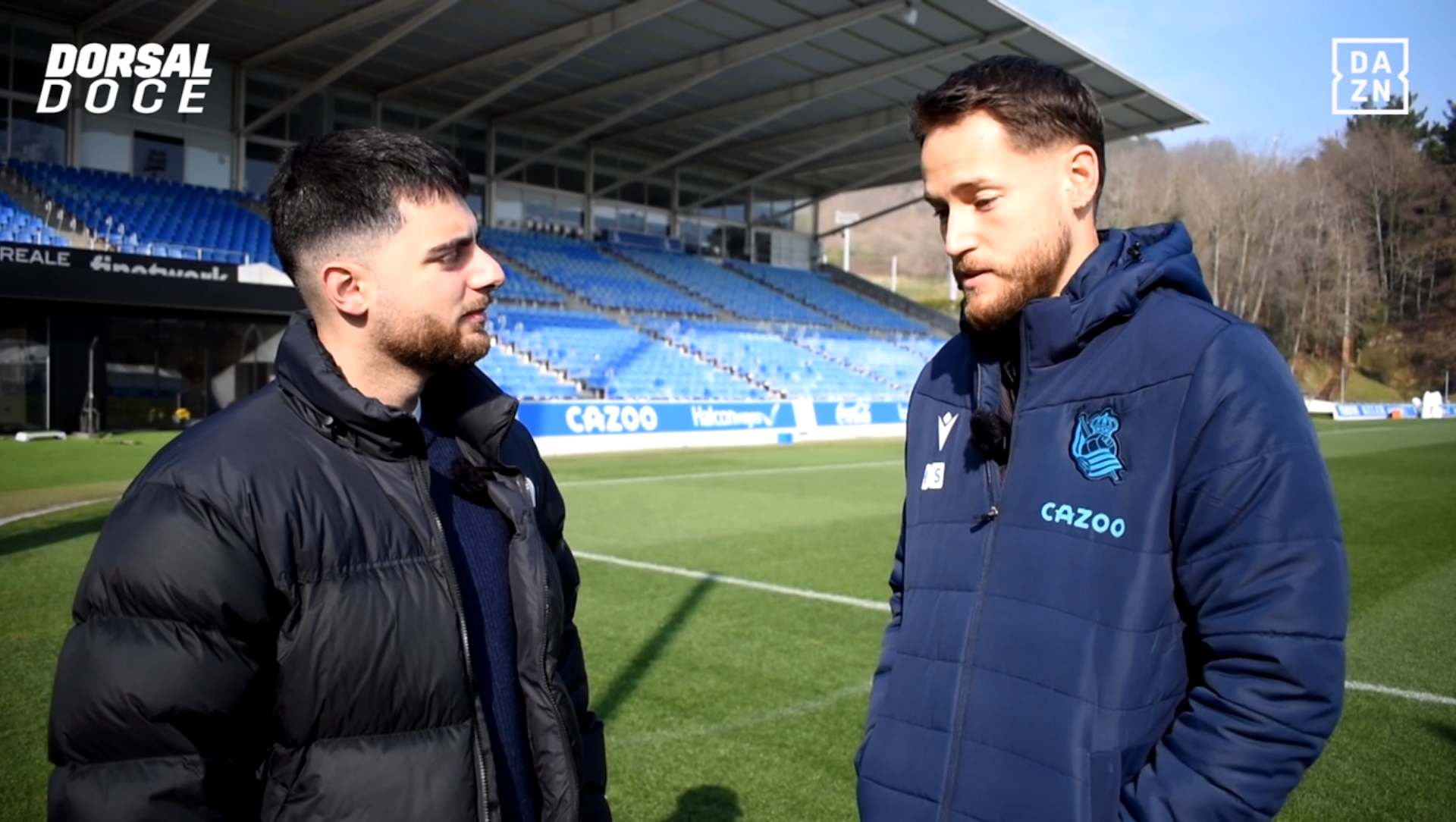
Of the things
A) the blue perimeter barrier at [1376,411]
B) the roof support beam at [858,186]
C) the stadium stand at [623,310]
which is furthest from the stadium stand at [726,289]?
the blue perimeter barrier at [1376,411]

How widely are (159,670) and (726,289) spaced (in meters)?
37.4

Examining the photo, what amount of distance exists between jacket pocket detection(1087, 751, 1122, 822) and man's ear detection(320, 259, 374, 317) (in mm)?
1535

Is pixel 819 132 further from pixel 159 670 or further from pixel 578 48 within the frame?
pixel 159 670

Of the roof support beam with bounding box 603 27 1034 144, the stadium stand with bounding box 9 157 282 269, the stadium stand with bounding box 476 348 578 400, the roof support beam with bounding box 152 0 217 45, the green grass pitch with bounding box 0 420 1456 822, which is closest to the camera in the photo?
the green grass pitch with bounding box 0 420 1456 822

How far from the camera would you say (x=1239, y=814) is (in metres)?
1.45

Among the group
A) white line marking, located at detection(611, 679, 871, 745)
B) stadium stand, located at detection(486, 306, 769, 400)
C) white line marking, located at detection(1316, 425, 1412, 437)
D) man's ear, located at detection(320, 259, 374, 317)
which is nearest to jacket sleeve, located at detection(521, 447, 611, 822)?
man's ear, located at detection(320, 259, 374, 317)

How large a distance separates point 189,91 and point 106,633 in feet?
95.5

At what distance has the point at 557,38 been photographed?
23.7 metres

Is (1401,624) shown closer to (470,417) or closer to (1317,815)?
(1317,815)

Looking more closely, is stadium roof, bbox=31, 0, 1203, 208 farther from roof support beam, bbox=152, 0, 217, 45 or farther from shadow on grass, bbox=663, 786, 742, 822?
shadow on grass, bbox=663, 786, 742, 822

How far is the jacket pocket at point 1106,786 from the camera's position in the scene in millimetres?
1550

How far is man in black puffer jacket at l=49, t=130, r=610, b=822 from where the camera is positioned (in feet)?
4.94

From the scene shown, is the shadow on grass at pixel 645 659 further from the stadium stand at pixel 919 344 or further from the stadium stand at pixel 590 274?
the stadium stand at pixel 919 344

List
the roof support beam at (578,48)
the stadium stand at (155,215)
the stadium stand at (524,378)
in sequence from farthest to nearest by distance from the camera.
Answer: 1. the stadium stand at (524,378)
2. the stadium stand at (155,215)
3. the roof support beam at (578,48)
